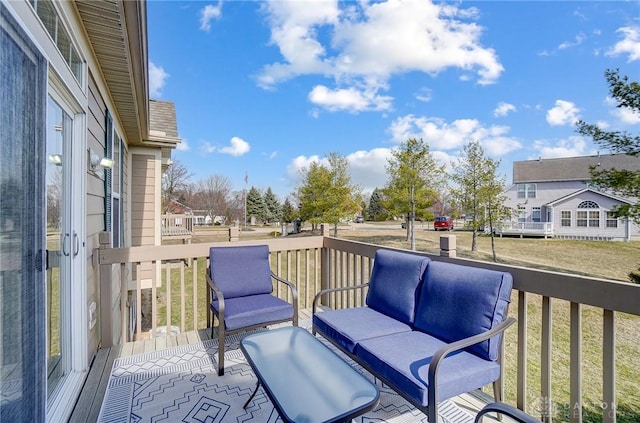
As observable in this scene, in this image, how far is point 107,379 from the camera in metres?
2.62

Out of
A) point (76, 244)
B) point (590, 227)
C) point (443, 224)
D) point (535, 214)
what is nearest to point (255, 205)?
point (443, 224)

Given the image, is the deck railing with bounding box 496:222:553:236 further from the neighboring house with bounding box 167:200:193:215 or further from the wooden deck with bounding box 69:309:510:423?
the neighboring house with bounding box 167:200:193:215

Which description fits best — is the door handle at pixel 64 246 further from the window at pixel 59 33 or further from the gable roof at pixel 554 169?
the gable roof at pixel 554 169

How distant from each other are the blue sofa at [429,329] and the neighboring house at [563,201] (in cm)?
1984

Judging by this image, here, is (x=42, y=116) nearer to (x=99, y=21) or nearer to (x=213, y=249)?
(x=99, y=21)

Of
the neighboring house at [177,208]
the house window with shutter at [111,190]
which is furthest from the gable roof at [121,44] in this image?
the neighboring house at [177,208]

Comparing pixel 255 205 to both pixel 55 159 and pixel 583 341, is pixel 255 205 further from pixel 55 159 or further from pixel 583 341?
pixel 55 159

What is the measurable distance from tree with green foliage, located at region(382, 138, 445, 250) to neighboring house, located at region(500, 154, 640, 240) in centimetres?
629

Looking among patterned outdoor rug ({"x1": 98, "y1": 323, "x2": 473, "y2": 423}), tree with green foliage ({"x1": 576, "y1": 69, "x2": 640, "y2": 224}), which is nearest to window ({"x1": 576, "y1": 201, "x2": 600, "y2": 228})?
tree with green foliage ({"x1": 576, "y1": 69, "x2": 640, "y2": 224})

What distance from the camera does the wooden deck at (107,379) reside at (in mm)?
2168

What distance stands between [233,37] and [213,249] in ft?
24.9

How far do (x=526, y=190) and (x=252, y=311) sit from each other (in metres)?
26.8

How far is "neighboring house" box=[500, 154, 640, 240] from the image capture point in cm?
2006

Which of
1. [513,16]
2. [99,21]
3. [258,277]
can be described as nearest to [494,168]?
[513,16]
